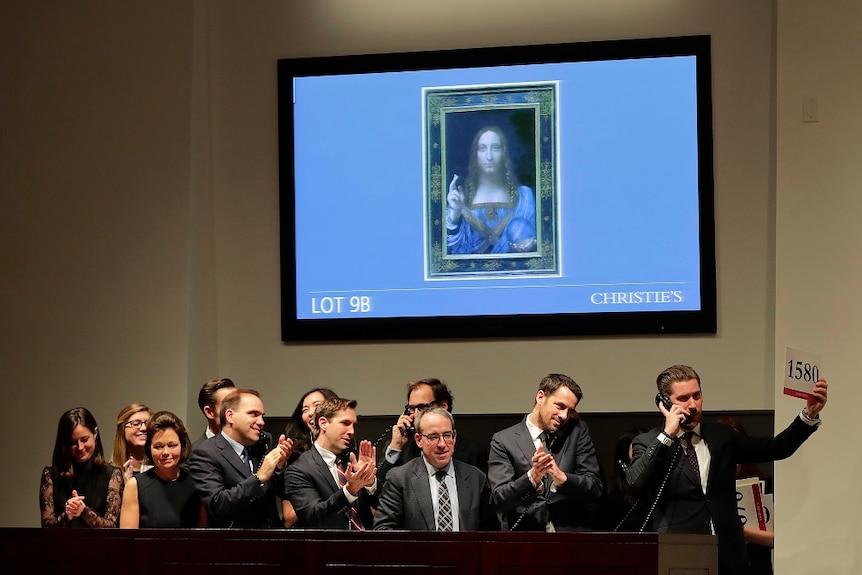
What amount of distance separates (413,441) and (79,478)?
4.57 feet

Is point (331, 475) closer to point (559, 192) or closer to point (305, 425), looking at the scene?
point (305, 425)

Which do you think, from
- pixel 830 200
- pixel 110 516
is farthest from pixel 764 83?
pixel 110 516

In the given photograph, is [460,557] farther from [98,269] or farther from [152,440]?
[98,269]

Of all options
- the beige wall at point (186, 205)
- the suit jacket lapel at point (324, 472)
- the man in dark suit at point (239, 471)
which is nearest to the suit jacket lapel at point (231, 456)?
the man in dark suit at point (239, 471)

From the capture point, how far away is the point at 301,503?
4469 millimetres

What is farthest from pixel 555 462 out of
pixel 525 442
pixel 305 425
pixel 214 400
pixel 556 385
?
pixel 214 400

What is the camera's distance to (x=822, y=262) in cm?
585

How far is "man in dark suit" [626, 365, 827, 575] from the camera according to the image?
15.2 feet

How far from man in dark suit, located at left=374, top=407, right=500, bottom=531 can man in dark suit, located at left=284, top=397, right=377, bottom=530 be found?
12 centimetres

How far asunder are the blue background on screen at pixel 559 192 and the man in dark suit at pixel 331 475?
199cm

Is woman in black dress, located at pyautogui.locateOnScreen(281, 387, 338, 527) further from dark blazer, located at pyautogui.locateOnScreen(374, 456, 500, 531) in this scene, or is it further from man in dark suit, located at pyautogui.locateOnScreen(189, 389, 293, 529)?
dark blazer, located at pyautogui.locateOnScreen(374, 456, 500, 531)

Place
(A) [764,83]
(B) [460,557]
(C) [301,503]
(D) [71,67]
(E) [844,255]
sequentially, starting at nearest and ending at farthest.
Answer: (B) [460,557]
(C) [301,503]
(E) [844,255]
(A) [764,83]
(D) [71,67]

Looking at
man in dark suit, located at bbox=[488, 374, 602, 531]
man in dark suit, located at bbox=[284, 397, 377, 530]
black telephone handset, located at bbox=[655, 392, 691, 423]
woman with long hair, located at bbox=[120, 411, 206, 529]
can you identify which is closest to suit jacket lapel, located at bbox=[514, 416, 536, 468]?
man in dark suit, located at bbox=[488, 374, 602, 531]

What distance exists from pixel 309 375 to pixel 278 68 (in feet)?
5.68
